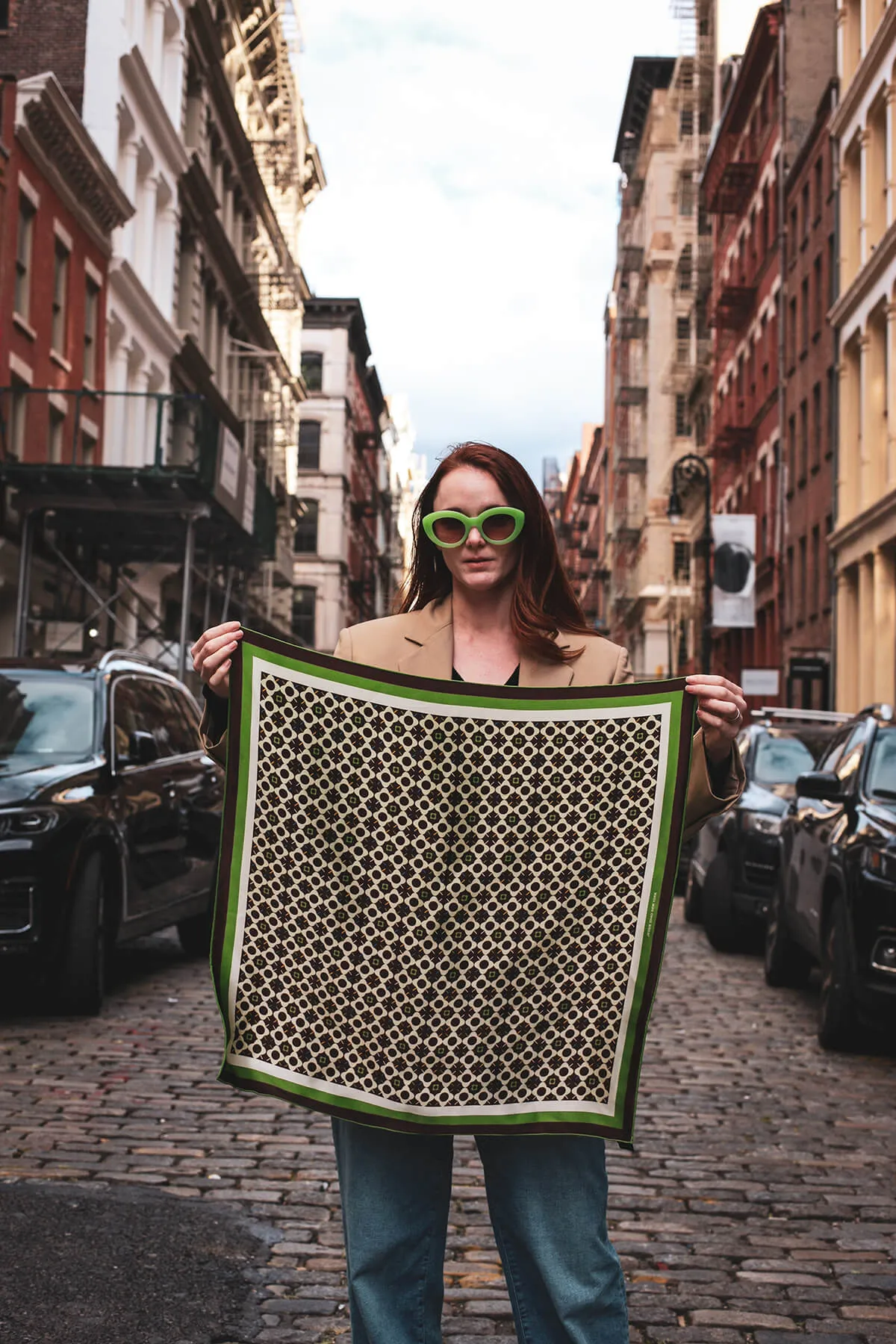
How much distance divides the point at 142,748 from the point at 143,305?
90.6 ft

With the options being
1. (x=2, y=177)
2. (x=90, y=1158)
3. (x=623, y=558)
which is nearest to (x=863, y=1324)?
(x=90, y=1158)

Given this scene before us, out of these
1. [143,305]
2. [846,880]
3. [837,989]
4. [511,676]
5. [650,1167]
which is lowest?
[650,1167]

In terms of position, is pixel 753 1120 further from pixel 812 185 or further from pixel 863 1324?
pixel 812 185

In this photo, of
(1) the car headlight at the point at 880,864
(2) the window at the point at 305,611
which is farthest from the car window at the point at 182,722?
(2) the window at the point at 305,611

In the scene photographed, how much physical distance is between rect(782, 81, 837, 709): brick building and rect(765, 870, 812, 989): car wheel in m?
27.1

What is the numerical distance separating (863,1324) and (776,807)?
9426 mm

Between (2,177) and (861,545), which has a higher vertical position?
(2,177)

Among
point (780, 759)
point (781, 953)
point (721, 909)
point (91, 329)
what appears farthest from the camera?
point (91, 329)

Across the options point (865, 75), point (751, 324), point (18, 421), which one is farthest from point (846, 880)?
point (751, 324)

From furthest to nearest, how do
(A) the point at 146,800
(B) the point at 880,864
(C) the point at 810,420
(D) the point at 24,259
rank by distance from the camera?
(C) the point at 810,420 → (D) the point at 24,259 → (A) the point at 146,800 → (B) the point at 880,864

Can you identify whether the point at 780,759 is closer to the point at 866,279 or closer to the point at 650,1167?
the point at 650,1167

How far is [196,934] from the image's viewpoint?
12727 mm

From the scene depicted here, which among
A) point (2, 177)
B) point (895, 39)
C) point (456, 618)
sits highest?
point (895, 39)

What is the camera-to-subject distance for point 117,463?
35.3m
